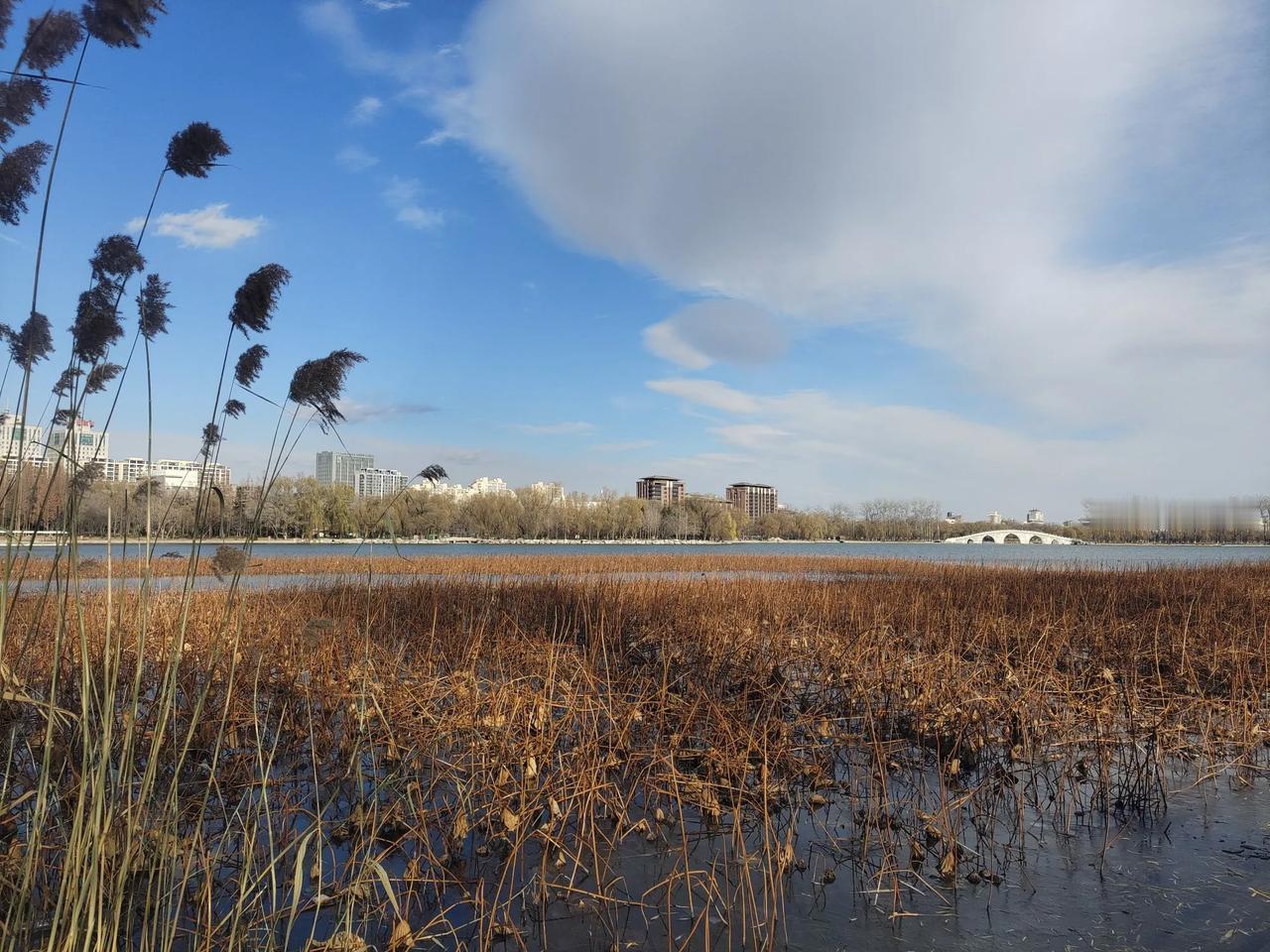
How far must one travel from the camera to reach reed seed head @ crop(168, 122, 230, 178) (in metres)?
2.51

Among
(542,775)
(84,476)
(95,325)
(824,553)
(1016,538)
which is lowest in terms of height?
(824,553)

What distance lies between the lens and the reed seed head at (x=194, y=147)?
2.51m

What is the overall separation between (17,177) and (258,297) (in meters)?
0.76

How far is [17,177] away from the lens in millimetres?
2348

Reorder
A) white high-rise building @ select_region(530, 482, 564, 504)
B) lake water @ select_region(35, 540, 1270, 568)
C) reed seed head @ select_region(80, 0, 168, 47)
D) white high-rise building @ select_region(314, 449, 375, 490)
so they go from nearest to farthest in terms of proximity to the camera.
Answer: reed seed head @ select_region(80, 0, 168, 47)
white high-rise building @ select_region(314, 449, 375, 490)
lake water @ select_region(35, 540, 1270, 568)
white high-rise building @ select_region(530, 482, 564, 504)

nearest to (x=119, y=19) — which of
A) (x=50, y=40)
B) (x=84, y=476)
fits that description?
(x=50, y=40)

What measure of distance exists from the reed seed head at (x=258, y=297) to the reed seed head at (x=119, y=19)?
782 millimetres

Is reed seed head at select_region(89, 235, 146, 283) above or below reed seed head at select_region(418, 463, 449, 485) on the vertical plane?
above

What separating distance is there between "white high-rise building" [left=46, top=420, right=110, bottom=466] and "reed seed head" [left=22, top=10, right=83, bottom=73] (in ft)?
4.08

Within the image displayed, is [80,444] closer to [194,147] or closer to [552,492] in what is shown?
[194,147]

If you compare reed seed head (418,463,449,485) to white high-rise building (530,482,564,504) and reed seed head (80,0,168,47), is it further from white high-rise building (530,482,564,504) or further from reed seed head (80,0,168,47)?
white high-rise building (530,482,564,504)

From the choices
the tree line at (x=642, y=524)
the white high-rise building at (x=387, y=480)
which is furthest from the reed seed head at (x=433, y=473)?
the tree line at (x=642, y=524)

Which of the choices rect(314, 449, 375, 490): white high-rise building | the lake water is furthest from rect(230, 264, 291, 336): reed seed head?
the lake water

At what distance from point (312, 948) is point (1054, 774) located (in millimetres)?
5220
